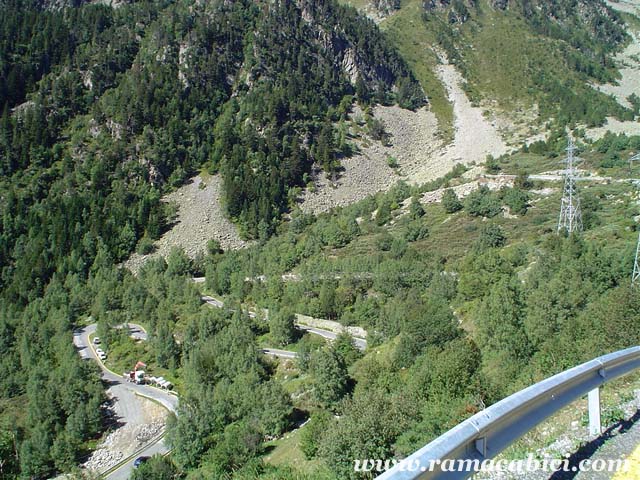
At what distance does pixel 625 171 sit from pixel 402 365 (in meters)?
47.7

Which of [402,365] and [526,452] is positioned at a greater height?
[526,452]

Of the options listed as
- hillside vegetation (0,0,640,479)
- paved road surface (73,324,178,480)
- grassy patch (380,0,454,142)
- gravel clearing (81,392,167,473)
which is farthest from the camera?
grassy patch (380,0,454,142)

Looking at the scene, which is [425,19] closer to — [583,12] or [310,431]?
[583,12]

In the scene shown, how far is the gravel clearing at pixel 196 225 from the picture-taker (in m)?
67.4

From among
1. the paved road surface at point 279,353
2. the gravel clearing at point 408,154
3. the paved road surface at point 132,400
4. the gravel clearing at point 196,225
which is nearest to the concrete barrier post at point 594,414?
the paved road surface at point 132,400

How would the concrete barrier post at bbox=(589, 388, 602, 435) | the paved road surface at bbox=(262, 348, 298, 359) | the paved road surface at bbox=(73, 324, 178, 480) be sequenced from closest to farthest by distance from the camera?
the concrete barrier post at bbox=(589, 388, 602, 435), the paved road surface at bbox=(73, 324, 178, 480), the paved road surface at bbox=(262, 348, 298, 359)

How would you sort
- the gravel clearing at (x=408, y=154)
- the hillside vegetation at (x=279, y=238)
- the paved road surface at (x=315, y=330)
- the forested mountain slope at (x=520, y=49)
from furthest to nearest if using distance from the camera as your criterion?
the forested mountain slope at (x=520, y=49), the gravel clearing at (x=408, y=154), the paved road surface at (x=315, y=330), the hillside vegetation at (x=279, y=238)

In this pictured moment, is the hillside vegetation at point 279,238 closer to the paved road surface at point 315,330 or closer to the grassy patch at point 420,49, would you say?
the grassy patch at point 420,49

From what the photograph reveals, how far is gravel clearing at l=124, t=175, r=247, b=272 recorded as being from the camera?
67.4 metres

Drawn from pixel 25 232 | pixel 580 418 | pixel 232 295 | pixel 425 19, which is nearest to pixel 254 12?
pixel 425 19

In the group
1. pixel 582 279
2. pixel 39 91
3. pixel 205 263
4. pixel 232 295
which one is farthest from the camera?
pixel 39 91

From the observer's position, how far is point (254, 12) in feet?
368

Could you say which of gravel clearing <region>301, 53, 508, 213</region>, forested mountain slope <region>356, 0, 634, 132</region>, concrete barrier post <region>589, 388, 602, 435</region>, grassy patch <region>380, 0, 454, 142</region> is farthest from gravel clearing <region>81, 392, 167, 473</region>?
forested mountain slope <region>356, 0, 634, 132</region>

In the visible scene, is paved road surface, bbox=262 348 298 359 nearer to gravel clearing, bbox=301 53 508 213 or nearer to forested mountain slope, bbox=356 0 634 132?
gravel clearing, bbox=301 53 508 213
